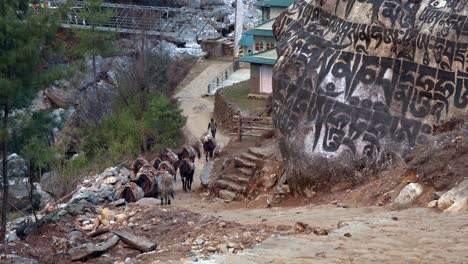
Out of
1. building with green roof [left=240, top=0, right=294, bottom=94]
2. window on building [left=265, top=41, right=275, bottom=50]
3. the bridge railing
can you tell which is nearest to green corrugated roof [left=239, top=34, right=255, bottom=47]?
building with green roof [left=240, top=0, right=294, bottom=94]

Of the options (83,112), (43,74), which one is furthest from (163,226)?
(83,112)

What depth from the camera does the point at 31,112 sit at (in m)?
13.3

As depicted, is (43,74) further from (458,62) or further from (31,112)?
(458,62)

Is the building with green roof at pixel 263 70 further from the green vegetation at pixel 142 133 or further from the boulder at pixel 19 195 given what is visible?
the boulder at pixel 19 195

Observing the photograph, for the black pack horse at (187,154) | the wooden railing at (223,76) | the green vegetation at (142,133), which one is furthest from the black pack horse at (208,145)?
the wooden railing at (223,76)

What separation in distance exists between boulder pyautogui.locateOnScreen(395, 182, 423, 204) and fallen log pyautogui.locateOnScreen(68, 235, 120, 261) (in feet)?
17.1

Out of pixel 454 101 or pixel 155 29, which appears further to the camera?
pixel 155 29

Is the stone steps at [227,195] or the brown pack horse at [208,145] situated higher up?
the brown pack horse at [208,145]

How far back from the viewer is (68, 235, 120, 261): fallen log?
32.6 ft

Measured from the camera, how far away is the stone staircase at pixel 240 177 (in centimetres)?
1934

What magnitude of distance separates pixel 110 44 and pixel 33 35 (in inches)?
874

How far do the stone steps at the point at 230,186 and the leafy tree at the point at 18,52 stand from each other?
25.0 ft

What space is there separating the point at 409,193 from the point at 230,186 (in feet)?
24.4

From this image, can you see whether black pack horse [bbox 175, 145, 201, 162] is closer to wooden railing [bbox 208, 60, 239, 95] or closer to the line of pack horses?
the line of pack horses
